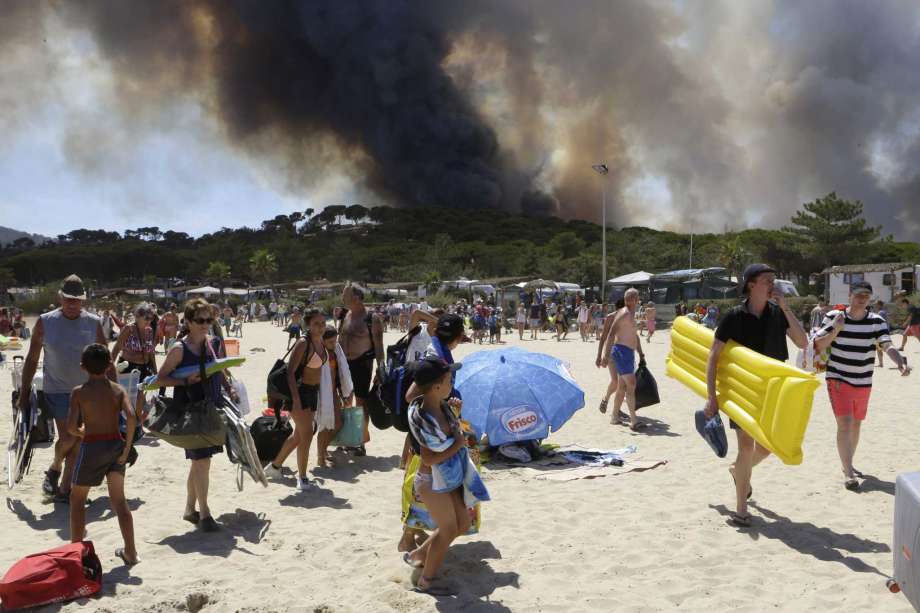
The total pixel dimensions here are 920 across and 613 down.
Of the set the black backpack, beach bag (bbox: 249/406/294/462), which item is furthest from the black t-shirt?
beach bag (bbox: 249/406/294/462)

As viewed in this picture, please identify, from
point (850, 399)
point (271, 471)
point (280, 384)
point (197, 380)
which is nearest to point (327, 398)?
point (280, 384)

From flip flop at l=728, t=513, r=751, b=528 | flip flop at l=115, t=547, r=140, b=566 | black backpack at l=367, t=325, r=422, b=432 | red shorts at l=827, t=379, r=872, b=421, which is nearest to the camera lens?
flip flop at l=115, t=547, r=140, b=566

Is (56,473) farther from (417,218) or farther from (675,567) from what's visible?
(417,218)

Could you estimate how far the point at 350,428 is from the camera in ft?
20.1

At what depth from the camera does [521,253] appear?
76.6 metres

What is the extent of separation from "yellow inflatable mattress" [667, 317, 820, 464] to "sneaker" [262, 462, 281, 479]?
3.33 m

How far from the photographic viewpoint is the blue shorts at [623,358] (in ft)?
24.8

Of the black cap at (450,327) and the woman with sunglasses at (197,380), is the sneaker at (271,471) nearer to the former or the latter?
the woman with sunglasses at (197,380)

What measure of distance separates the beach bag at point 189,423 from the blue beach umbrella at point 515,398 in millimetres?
2435

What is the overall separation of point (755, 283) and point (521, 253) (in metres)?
72.8

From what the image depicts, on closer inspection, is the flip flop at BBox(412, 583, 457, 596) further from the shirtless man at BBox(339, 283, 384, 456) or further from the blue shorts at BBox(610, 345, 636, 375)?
the blue shorts at BBox(610, 345, 636, 375)

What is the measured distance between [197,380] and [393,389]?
1.37 metres

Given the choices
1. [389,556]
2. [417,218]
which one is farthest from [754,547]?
[417,218]

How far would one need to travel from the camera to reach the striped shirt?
5219 millimetres
